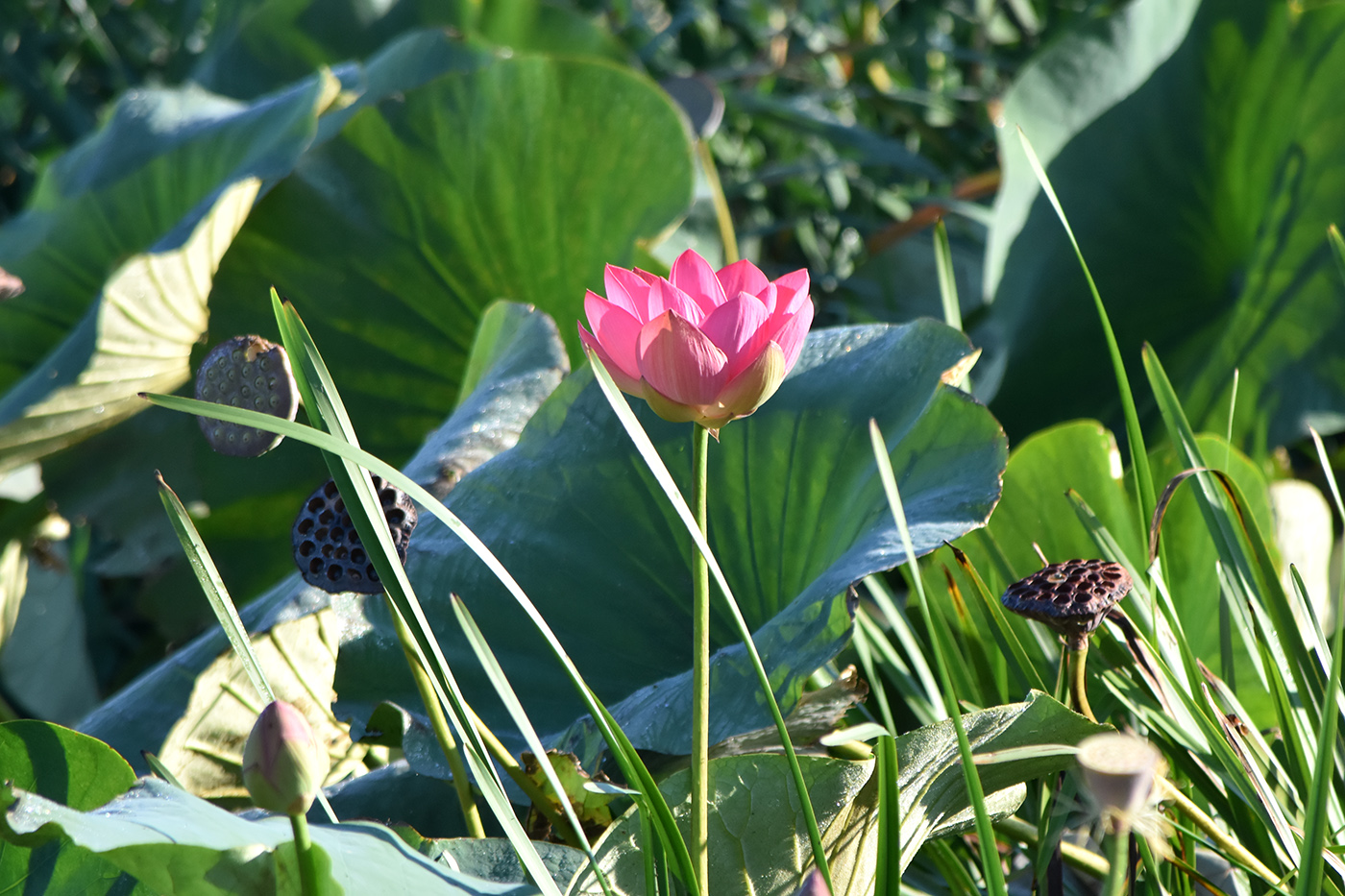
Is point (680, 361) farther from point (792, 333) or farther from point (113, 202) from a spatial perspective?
point (113, 202)

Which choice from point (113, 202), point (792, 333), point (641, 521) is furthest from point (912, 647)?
point (113, 202)

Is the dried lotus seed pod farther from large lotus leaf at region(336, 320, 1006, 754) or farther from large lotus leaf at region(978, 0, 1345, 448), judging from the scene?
large lotus leaf at region(978, 0, 1345, 448)

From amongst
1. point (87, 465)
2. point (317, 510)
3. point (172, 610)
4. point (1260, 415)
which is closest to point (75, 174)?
point (87, 465)

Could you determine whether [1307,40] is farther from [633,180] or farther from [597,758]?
[597,758]

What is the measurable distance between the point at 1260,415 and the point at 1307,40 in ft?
0.94

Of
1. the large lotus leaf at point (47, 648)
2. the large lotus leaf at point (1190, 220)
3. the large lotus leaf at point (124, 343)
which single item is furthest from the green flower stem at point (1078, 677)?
the large lotus leaf at point (47, 648)

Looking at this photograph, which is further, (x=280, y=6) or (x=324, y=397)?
(x=280, y=6)

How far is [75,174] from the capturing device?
1017mm

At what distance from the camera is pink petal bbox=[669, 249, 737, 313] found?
1.14 feet

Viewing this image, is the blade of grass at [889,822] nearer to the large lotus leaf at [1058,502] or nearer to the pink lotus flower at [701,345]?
the pink lotus flower at [701,345]

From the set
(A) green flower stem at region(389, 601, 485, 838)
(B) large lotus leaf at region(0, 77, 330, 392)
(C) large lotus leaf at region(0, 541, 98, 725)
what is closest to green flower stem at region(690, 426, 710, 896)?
(A) green flower stem at region(389, 601, 485, 838)

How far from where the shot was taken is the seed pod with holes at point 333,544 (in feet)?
1.39

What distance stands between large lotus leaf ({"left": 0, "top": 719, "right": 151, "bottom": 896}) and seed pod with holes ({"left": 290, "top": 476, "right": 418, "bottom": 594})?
0.31ft

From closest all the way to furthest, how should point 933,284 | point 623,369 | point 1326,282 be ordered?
point 623,369, point 1326,282, point 933,284
